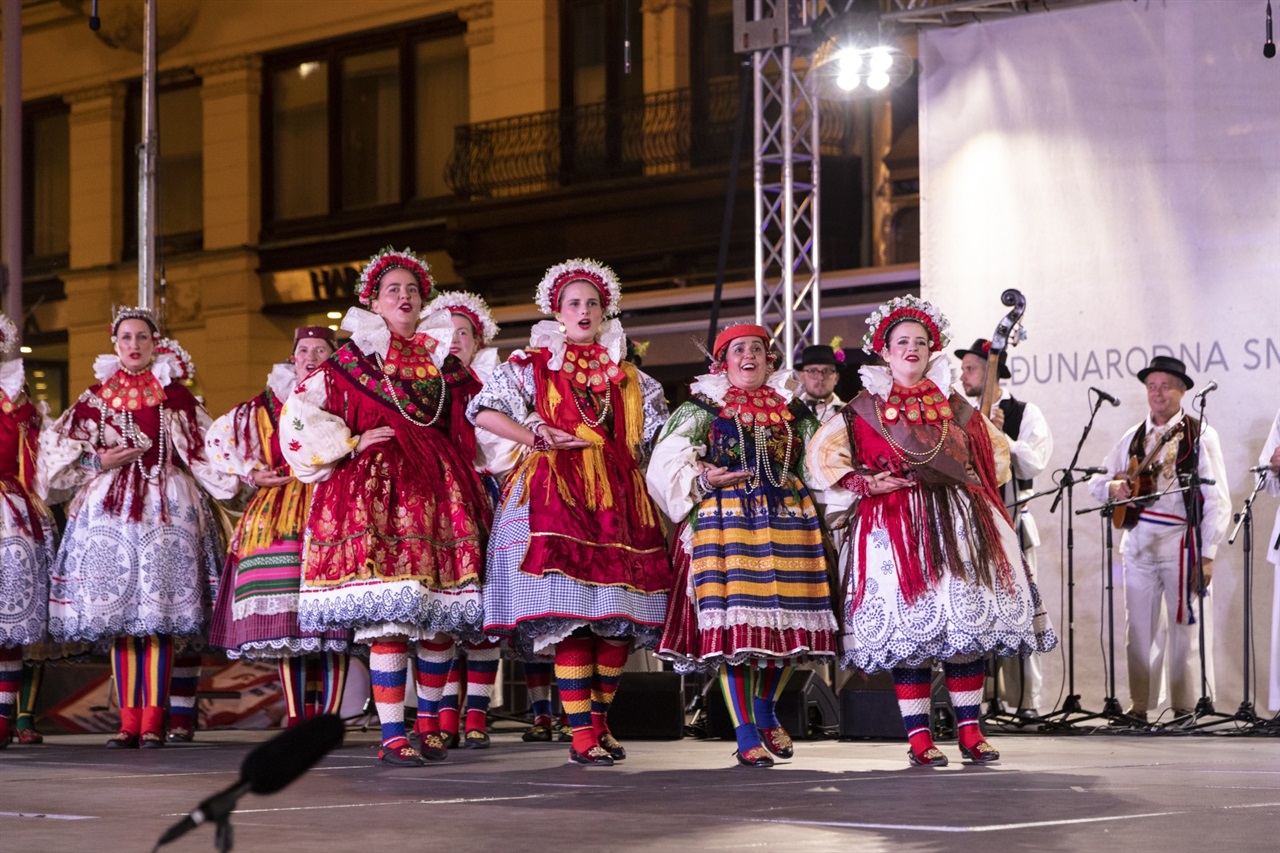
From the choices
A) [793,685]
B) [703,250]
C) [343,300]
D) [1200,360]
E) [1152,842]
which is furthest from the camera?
[343,300]

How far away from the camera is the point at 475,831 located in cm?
356

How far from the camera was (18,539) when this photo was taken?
683 centimetres

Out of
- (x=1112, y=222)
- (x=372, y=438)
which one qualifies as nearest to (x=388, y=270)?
(x=372, y=438)

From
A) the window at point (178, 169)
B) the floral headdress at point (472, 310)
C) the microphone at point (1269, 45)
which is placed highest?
the window at point (178, 169)

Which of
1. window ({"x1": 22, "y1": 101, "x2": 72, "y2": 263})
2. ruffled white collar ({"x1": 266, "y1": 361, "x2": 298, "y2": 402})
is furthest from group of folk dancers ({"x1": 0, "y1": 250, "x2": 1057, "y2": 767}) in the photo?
window ({"x1": 22, "y1": 101, "x2": 72, "y2": 263})

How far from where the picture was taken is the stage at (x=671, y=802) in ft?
11.2

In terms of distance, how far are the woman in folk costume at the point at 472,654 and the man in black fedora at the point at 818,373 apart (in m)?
1.68

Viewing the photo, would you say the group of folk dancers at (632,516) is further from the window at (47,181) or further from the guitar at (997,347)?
the window at (47,181)

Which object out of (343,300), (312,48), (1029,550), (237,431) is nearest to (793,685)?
(1029,550)

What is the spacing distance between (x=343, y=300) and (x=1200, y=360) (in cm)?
1024

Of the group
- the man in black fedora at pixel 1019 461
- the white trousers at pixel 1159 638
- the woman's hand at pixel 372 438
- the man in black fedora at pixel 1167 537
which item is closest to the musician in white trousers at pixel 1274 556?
the man in black fedora at pixel 1167 537

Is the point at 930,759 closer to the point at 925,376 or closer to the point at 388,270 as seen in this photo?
the point at 925,376

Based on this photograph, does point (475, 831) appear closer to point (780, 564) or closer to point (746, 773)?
point (746, 773)

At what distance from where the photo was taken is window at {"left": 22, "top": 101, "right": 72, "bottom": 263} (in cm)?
1908
